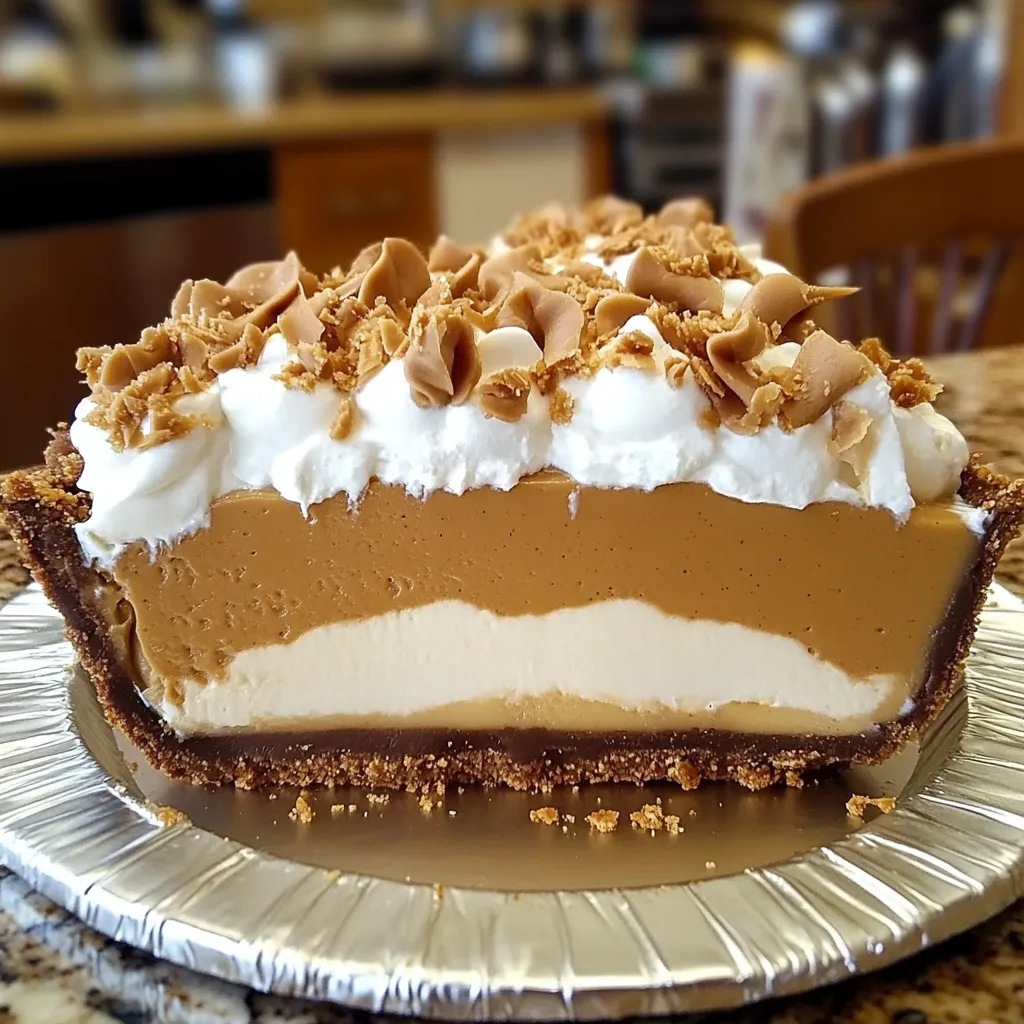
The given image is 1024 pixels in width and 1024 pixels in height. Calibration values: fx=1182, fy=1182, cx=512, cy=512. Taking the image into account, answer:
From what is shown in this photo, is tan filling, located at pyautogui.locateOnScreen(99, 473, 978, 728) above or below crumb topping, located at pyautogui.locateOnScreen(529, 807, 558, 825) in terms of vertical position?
above

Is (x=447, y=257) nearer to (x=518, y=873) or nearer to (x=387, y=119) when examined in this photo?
(x=518, y=873)

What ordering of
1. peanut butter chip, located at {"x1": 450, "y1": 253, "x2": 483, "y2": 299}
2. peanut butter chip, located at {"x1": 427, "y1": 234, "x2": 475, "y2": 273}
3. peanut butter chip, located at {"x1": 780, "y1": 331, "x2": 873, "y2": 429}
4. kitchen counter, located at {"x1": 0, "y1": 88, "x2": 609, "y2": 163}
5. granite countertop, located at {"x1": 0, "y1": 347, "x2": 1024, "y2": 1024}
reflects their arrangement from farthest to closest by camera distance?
kitchen counter, located at {"x1": 0, "y1": 88, "x2": 609, "y2": 163} → peanut butter chip, located at {"x1": 427, "y1": 234, "x2": 475, "y2": 273} → peanut butter chip, located at {"x1": 450, "y1": 253, "x2": 483, "y2": 299} → peanut butter chip, located at {"x1": 780, "y1": 331, "x2": 873, "y2": 429} → granite countertop, located at {"x1": 0, "y1": 347, "x2": 1024, "y2": 1024}

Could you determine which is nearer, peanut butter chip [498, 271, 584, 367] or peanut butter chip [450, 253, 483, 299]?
peanut butter chip [498, 271, 584, 367]

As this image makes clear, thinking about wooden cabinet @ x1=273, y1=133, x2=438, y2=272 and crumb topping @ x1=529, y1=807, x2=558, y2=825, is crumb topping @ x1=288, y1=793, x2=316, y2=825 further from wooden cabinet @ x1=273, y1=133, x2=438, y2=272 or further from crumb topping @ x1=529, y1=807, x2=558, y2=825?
wooden cabinet @ x1=273, y1=133, x2=438, y2=272

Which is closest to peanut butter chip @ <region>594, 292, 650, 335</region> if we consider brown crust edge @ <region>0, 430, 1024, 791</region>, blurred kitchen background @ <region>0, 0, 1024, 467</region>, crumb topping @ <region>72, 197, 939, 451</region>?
crumb topping @ <region>72, 197, 939, 451</region>

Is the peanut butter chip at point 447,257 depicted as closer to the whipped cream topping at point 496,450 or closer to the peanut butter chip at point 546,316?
the peanut butter chip at point 546,316

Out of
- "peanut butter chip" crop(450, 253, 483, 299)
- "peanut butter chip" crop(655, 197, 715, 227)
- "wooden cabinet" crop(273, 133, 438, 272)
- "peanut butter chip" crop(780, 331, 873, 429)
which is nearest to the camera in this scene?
"peanut butter chip" crop(780, 331, 873, 429)
